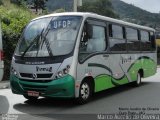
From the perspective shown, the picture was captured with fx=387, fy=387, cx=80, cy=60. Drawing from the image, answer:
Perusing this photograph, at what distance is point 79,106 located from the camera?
1070 cm

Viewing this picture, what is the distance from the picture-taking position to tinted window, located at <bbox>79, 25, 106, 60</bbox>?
10.8 metres

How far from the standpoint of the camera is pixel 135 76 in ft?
51.1

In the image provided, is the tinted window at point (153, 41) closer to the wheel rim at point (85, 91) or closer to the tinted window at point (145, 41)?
the tinted window at point (145, 41)

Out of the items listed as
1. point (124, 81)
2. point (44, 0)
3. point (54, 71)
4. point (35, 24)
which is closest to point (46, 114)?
point (54, 71)

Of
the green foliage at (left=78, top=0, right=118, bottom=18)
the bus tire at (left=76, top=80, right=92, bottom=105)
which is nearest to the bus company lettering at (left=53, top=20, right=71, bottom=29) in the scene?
the bus tire at (left=76, top=80, right=92, bottom=105)

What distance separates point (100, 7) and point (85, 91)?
80.3 meters

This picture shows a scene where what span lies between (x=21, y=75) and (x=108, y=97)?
10.8 feet

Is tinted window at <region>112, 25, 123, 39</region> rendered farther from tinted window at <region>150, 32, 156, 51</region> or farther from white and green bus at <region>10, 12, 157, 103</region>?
tinted window at <region>150, 32, 156, 51</region>

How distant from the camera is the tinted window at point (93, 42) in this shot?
10.8m

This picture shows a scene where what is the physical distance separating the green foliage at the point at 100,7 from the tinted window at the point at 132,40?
67960mm

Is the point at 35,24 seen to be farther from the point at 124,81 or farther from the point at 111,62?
the point at 124,81

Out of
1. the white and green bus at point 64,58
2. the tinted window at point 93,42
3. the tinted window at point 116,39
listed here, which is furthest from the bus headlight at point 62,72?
the tinted window at point 116,39

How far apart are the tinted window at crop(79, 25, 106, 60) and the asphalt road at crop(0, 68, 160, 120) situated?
1490 millimetres

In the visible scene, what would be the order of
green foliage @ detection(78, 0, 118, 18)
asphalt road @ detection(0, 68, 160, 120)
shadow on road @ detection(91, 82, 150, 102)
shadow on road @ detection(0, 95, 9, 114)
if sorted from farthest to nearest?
1. green foliage @ detection(78, 0, 118, 18)
2. shadow on road @ detection(91, 82, 150, 102)
3. shadow on road @ detection(0, 95, 9, 114)
4. asphalt road @ detection(0, 68, 160, 120)
